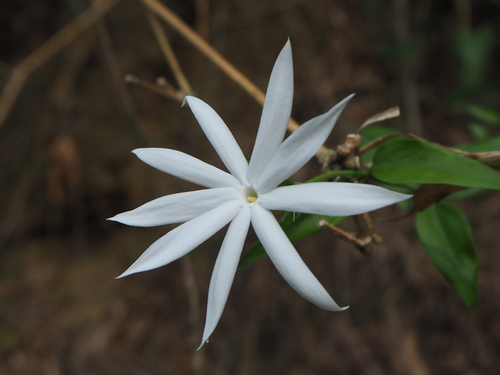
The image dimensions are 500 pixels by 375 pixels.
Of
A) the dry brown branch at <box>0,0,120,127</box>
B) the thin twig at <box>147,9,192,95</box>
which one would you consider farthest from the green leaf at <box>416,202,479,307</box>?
the dry brown branch at <box>0,0,120,127</box>

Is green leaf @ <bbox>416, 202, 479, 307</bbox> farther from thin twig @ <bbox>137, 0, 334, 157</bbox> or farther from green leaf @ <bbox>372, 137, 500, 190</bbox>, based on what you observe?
thin twig @ <bbox>137, 0, 334, 157</bbox>

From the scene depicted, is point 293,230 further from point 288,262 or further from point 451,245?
point 451,245

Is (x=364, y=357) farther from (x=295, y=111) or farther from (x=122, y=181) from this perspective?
(x=122, y=181)

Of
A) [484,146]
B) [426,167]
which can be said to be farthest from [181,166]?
[484,146]

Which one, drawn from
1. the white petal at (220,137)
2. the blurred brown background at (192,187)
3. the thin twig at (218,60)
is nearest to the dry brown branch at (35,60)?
the blurred brown background at (192,187)

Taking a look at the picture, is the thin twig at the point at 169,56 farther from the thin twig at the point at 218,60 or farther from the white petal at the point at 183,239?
the white petal at the point at 183,239
